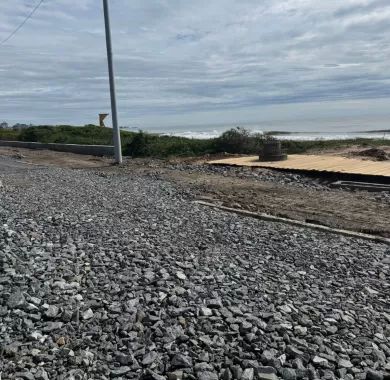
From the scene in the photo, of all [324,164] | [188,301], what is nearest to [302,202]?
[324,164]

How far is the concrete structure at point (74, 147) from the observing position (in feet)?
80.8

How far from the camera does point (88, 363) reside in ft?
12.3

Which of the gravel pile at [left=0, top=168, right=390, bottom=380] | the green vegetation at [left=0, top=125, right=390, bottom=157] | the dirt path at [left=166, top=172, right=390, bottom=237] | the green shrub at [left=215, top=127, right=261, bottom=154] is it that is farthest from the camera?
the green vegetation at [left=0, top=125, right=390, bottom=157]

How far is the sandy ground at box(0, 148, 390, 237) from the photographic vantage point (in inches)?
347

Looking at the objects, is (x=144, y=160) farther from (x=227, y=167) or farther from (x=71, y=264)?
(x=71, y=264)

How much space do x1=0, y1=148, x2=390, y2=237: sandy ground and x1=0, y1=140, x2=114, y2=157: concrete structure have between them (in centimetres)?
909

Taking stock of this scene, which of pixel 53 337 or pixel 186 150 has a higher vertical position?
pixel 186 150

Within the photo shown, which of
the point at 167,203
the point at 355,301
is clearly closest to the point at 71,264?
the point at 355,301

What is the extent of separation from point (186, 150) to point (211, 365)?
19.4 m

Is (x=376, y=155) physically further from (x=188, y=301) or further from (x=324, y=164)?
(x=188, y=301)

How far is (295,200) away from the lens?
10820mm

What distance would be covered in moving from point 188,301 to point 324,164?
35.9ft

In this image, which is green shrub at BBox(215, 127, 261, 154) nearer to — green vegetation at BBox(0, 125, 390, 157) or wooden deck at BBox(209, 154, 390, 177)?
green vegetation at BBox(0, 125, 390, 157)

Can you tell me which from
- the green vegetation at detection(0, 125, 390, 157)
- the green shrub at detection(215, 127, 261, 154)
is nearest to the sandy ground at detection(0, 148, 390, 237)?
the green shrub at detection(215, 127, 261, 154)
